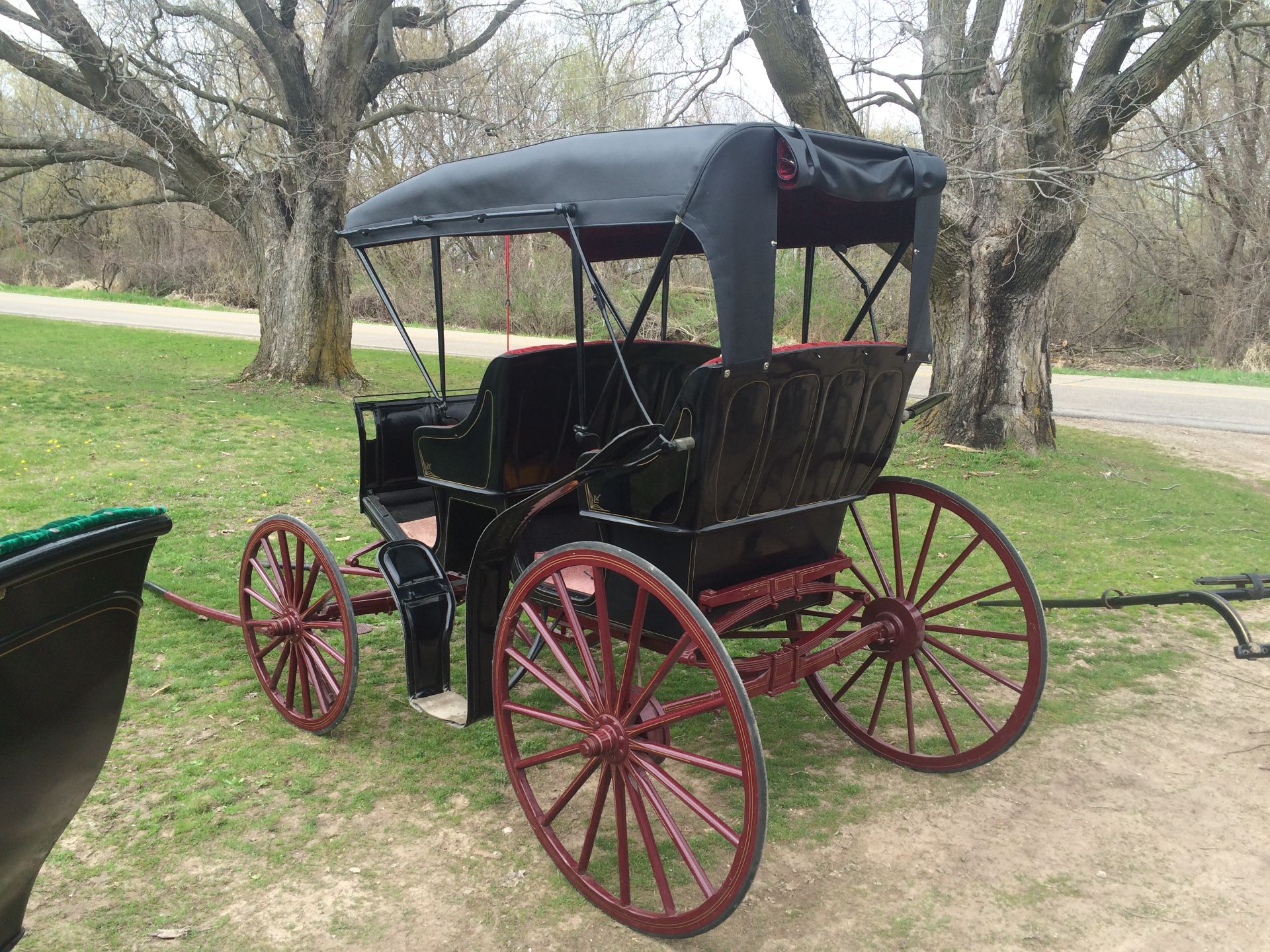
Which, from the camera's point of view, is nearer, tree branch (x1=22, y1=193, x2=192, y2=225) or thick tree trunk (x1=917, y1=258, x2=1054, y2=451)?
thick tree trunk (x1=917, y1=258, x2=1054, y2=451)

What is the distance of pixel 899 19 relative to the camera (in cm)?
920

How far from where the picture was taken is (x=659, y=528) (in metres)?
3.18

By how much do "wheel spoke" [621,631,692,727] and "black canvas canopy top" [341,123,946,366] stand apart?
0.85 meters

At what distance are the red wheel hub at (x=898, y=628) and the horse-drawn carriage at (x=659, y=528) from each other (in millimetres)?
13

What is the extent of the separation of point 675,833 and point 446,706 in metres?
1.27

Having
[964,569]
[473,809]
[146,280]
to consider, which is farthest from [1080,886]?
[146,280]

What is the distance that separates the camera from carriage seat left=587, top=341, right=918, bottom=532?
299 centimetres

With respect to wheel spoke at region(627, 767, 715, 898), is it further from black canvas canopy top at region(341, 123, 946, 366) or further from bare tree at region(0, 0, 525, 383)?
bare tree at region(0, 0, 525, 383)

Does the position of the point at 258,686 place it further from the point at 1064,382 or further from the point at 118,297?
the point at 118,297

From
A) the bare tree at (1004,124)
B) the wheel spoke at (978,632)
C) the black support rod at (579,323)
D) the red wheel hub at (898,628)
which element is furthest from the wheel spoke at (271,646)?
the bare tree at (1004,124)

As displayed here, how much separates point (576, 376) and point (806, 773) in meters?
1.84

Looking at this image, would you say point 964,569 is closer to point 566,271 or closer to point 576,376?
point 576,376

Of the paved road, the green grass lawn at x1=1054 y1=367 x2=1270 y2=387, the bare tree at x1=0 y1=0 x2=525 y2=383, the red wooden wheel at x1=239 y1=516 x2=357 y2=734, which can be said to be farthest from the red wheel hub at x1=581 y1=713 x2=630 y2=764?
the green grass lawn at x1=1054 y1=367 x2=1270 y2=387

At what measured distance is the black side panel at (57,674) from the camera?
179 centimetres
